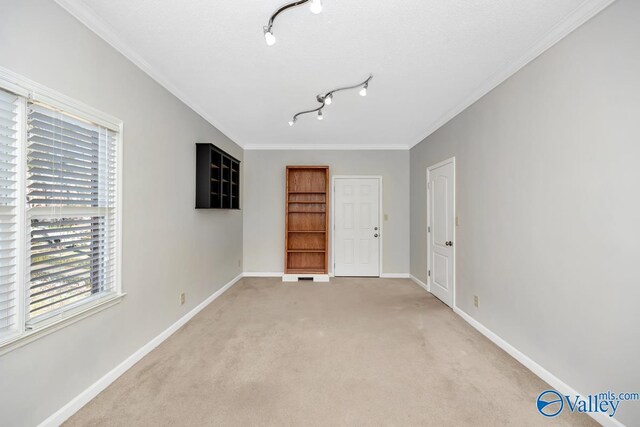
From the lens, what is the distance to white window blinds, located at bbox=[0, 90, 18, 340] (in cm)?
135

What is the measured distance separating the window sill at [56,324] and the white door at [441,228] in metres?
3.62

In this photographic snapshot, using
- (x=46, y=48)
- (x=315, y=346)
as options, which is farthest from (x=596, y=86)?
(x=46, y=48)

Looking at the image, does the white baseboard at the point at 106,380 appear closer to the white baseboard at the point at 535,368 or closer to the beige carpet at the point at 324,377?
the beige carpet at the point at 324,377

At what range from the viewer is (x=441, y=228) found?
3875 mm

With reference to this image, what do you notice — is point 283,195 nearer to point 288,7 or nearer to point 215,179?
point 215,179

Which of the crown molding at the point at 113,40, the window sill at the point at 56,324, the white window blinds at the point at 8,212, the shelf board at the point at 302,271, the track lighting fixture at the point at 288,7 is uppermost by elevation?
the crown molding at the point at 113,40

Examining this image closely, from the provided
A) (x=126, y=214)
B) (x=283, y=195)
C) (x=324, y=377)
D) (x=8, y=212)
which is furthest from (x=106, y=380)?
(x=283, y=195)

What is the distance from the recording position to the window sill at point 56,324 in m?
1.36

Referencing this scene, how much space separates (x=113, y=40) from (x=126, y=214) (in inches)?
51.2

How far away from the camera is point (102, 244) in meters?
1.98

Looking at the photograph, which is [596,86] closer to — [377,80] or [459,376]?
[377,80]

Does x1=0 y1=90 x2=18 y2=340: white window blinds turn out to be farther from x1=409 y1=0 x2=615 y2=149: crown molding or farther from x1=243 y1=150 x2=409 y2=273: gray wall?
x1=243 y1=150 x2=409 y2=273: gray wall

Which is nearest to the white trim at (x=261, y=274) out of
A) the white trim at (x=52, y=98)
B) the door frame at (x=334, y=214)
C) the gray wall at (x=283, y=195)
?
the gray wall at (x=283, y=195)

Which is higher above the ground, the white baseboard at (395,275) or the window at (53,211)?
the window at (53,211)
